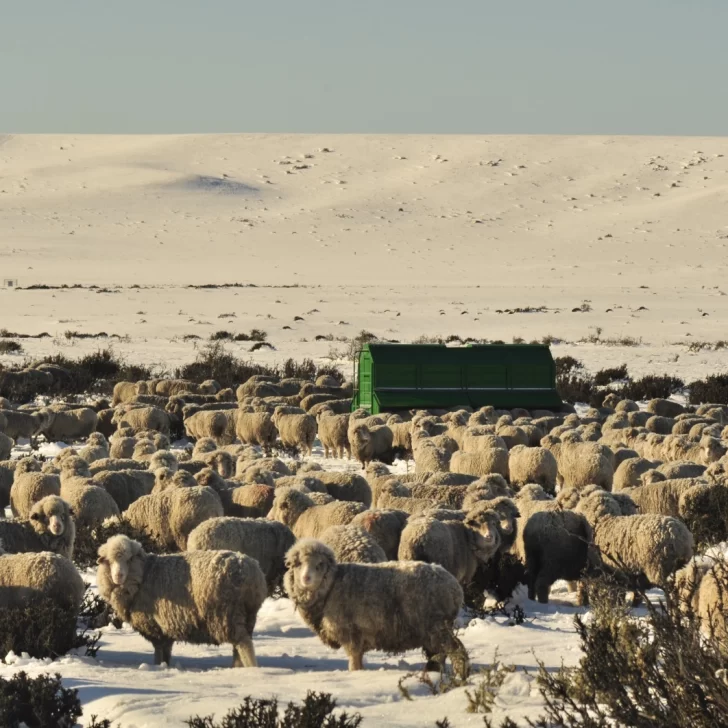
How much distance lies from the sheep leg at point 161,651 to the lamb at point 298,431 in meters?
12.1

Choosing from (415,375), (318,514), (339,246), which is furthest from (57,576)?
(339,246)

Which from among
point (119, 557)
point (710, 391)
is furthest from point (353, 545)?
point (710, 391)

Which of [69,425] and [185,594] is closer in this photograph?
[185,594]

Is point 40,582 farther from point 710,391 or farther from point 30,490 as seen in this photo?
point 710,391

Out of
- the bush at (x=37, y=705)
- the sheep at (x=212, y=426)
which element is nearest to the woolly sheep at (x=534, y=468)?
the sheep at (x=212, y=426)

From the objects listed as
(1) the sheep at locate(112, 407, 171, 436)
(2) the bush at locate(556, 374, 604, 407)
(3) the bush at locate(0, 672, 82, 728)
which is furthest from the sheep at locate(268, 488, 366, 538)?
(2) the bush at locate(556, 374, 604, 407)

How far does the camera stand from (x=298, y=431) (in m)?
20.7

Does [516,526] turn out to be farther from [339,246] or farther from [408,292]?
[339,246]

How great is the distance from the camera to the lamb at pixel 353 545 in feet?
30.1

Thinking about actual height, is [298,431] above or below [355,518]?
above

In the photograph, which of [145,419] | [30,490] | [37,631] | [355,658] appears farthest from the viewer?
[145,419]

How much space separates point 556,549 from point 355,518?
5.64 ft

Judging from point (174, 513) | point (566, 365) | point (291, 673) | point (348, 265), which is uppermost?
point (348, 265)

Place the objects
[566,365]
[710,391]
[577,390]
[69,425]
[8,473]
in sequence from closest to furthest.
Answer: [8,473], [69,425], [710,391], [577,390], [566,365]
